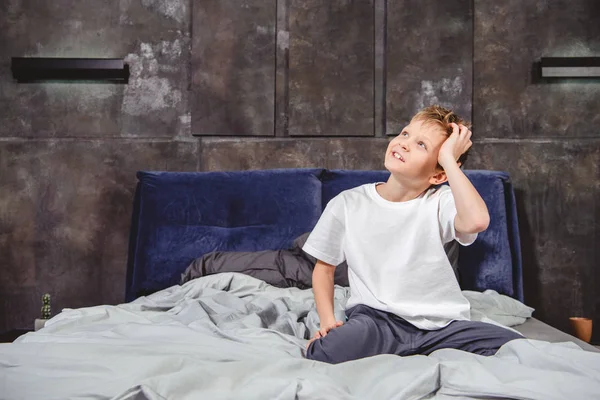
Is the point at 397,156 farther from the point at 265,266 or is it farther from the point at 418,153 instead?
the point at 265,266

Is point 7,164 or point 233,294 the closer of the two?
point 233,294

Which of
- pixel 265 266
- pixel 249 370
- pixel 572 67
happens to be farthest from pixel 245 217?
pixel 572 67

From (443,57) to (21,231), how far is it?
256 cm

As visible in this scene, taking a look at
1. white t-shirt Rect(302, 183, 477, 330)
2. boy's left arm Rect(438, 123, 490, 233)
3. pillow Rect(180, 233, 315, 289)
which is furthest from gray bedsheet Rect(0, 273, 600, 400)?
pillow Rect(180, 233, 315, 289)

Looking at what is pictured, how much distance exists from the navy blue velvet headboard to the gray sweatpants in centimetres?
116

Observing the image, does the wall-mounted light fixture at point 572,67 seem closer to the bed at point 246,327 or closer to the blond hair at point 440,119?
the bed at point 246,327

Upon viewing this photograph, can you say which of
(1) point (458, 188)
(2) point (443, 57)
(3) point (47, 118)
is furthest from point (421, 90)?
(3) point (47, 118)

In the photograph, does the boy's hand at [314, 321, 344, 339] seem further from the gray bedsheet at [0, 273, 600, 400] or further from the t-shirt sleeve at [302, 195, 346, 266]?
the t-shirt sleeve at [302, 195, 346, 266]

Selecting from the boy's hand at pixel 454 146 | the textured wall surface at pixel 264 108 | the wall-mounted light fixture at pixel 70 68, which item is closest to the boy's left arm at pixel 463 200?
the boy's hand at pixel 454 146

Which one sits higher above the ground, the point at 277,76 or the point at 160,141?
the point at 277,76

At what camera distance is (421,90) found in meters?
3.19

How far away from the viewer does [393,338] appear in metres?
1.56

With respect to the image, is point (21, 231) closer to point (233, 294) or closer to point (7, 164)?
point (7, 164)

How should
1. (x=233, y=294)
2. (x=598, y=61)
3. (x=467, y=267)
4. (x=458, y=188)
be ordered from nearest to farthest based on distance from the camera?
(x=458, y=188) → (x=233, y=294) → (x=467, y=267) → (x=598, y=61)
